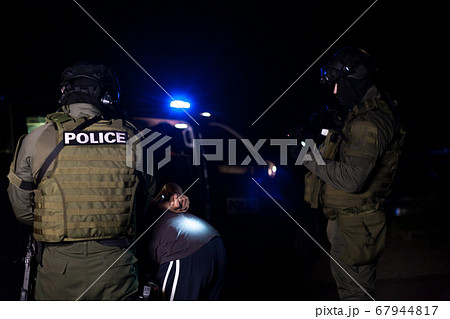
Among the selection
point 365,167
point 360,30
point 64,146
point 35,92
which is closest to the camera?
point 64,146

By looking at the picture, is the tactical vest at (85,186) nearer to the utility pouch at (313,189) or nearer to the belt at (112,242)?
the belt at (112,242)

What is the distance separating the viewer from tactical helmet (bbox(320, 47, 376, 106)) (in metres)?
3.11

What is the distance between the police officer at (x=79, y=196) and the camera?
2.31 meters

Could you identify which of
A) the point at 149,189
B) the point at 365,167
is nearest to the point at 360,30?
the point at 365,167

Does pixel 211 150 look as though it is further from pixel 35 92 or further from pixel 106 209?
pixel 106 209

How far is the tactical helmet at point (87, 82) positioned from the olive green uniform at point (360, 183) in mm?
1487

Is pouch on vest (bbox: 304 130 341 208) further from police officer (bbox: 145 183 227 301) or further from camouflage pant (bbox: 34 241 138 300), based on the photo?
camouflage pant (bbox: 34 241 138 300)

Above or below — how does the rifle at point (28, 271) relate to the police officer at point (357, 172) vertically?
below

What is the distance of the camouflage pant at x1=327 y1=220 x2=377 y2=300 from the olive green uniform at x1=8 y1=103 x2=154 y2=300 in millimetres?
1540

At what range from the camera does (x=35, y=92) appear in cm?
349

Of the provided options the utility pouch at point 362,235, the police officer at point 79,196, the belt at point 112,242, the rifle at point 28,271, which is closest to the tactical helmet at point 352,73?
the utility pouch at point 362,235

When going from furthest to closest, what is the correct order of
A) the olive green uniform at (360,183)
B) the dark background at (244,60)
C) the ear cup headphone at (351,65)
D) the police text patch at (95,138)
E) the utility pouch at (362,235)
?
the dark background at (244,60), the ear cup headphone at (351,65), the utility pouch at (362,235), the olive green uniform at (360,183), the police text patch at (95,138)

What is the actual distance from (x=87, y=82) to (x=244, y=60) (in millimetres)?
8336

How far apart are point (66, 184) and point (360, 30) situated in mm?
8478
